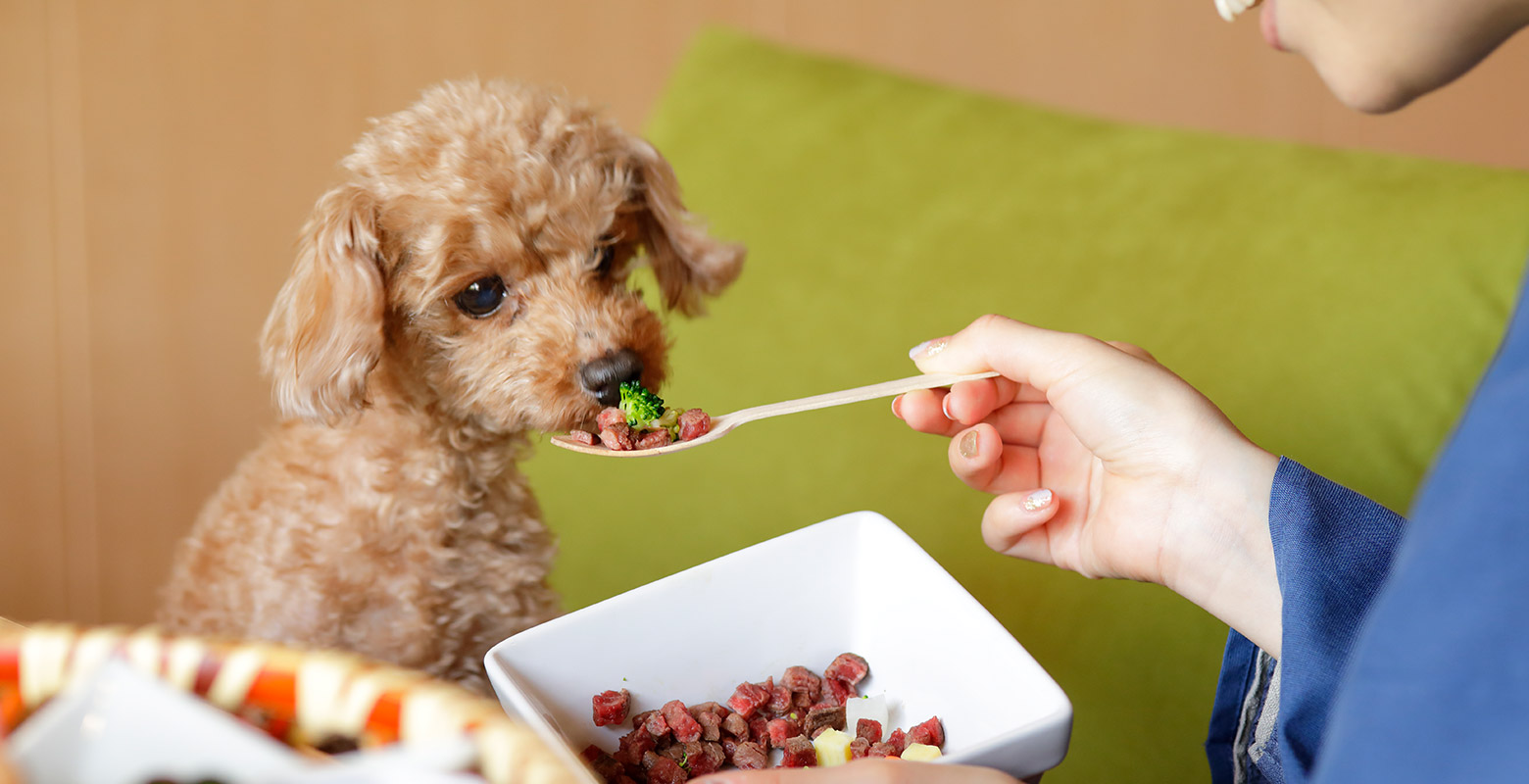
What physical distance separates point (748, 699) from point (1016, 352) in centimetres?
36

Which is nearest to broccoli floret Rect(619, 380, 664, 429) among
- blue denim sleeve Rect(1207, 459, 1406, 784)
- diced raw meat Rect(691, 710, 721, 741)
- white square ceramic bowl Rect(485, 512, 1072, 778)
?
white square ceramic bowl Rect(485, 512, 1072, 778)

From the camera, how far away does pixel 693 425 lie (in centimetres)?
89

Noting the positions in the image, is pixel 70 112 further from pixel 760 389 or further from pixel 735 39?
pixel 760 389

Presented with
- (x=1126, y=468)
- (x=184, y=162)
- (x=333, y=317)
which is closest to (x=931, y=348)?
(x=1126, y=468)

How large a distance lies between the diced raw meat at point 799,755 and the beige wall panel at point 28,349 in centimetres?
211

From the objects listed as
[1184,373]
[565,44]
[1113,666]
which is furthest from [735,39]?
[1113,666]

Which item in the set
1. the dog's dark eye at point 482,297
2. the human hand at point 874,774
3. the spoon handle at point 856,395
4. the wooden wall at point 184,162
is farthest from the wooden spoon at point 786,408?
the wooden wall at point 184,162

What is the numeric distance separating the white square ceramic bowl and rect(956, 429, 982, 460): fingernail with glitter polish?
127 mm

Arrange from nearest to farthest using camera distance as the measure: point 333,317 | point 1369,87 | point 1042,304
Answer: point 1369,87 → point 333,317 → point 1042,304

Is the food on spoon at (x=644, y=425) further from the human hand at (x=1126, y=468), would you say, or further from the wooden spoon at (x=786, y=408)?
the human hand at (x=1126, y=468)

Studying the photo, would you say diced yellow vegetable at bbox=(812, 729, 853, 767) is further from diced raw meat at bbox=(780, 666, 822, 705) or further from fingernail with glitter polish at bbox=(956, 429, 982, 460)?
fingernail with glitter polish at bbox=(956, 429, 982, 460)

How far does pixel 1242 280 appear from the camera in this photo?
49.9 inches

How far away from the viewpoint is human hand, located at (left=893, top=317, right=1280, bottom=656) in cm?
86

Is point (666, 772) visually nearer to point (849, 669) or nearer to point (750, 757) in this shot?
point (750, 757)
